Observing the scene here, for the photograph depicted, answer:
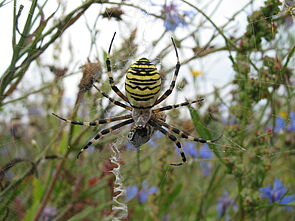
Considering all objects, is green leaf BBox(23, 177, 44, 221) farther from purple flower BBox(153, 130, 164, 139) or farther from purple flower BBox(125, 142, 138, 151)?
Answer: purple flower BBox(153, 130, 164, 139)

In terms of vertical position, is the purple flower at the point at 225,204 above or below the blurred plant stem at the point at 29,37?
below

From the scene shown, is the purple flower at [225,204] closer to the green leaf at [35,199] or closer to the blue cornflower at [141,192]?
the blue cornflower at [141,192]

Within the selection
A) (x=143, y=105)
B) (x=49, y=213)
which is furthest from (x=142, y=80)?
(x=49, y=213)

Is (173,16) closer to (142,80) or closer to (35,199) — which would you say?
(142,80)

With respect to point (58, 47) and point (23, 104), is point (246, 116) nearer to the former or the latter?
point (23, 104)

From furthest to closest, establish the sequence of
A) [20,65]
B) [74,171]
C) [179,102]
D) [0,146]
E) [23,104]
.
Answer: [74,171] → [23,104] → [179,102] → [20,65] → [0,146]

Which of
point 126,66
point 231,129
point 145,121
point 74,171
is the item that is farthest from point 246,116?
point 74,171

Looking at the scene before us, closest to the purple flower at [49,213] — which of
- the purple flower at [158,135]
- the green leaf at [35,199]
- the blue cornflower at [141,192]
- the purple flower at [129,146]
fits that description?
the green leaf at [35,199]
